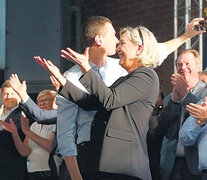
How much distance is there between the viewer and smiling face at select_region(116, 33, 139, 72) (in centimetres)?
354

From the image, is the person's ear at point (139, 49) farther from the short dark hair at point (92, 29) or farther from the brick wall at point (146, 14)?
the brick wall at point (146, 14)

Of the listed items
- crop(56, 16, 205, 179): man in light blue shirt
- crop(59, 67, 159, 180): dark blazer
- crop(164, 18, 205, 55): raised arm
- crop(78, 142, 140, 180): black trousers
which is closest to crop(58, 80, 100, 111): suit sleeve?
crop(59, 67, 159, 180): dark blazer

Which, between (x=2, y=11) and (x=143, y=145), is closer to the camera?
(x=143, y=145)

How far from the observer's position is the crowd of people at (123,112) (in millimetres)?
3244

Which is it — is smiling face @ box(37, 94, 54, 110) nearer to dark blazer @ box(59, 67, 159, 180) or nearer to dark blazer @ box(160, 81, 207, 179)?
dark blazer @ box(160, 81, 207, 179)

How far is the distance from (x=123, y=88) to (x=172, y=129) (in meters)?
1.44

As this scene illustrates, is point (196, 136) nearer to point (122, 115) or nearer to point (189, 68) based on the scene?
point (189, 68)

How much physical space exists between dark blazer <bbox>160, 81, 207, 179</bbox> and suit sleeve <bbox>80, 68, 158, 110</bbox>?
3.32ft

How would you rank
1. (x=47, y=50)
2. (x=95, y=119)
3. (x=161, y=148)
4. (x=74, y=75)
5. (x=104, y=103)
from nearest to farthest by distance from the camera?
(x=104, y=103), (x=95, y=119), (x=74, y=75), (x=161, y=148), (x=47, y=50)

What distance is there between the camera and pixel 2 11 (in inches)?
382

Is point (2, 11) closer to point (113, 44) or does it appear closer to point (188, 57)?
point (188, 57)

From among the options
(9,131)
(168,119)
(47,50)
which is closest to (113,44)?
(168,119)

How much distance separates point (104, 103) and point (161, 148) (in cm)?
158

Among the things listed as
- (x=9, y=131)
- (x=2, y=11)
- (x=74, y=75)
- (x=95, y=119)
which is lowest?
(x=9, y=131)
